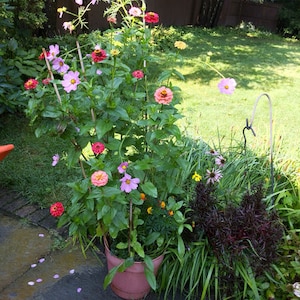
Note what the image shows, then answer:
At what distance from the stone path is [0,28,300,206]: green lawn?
23cm

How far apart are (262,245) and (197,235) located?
363 mm

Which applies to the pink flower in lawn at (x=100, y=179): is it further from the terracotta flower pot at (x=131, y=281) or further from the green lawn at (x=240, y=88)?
the green lawn at (x=240, y=88)

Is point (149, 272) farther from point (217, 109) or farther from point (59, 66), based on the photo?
point (217, 109)

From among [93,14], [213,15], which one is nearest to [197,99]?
[93,14]

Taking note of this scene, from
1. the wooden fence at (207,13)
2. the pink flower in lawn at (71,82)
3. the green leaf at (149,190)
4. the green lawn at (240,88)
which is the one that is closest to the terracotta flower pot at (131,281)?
the green leaf at (149,190)

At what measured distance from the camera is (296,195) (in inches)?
95.5

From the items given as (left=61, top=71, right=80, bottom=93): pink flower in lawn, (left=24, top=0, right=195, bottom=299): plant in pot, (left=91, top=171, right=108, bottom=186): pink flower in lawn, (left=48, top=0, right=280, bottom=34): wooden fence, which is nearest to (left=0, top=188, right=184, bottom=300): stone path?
(left=24, top=0, right=195, bottom=299): plant in pot

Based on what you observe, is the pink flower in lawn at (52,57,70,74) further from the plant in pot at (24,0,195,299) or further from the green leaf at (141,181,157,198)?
the green leaf at (141,181,157,198)

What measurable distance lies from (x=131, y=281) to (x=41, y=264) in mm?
616

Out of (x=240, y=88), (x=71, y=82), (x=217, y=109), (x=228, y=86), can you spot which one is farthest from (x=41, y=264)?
(x=240, y=88)

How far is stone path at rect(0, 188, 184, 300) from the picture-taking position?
2.02 m

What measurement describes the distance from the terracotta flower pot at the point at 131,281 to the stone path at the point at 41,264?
66mm

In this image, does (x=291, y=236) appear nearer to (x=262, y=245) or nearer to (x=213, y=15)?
(x=262, y=245)

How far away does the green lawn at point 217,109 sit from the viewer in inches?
118
